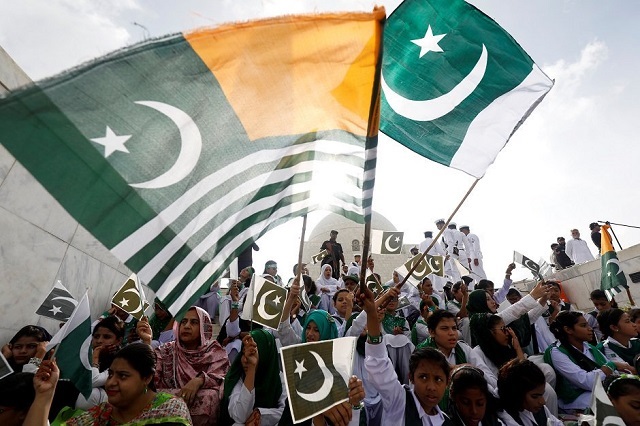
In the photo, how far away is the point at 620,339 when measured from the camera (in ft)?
15.0

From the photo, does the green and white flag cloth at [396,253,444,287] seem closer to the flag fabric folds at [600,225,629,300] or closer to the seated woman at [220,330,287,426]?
the flag fabric folds at [600,225,629,300]

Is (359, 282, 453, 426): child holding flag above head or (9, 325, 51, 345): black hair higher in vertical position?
(9, 325, 51, 345): black hair

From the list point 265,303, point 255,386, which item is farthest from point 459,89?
point 255,386

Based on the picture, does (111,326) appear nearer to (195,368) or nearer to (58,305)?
(58,305)

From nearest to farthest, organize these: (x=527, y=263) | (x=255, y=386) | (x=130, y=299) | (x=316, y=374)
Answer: (x=316, y=374) → (x=255, y=386) → (x=130, y=299) → (x=527, y=263)

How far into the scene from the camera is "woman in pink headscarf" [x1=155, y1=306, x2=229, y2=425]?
317cm

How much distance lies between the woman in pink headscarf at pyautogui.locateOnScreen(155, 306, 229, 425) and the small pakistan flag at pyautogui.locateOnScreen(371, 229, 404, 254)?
669 cm

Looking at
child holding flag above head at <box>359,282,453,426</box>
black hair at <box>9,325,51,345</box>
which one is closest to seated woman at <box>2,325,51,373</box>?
black hair at <box>9,325,51,345</box>

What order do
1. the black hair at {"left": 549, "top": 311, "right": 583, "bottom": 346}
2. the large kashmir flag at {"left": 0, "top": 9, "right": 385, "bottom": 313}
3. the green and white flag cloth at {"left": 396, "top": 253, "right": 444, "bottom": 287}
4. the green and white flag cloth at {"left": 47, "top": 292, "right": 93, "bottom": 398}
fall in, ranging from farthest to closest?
the green and white flag cloth at {"left": 396, "top": 253, "right": 444, "bottom": 287} < the black hair at {"left": 549, "top": 311, "right": 583, "bottom": 346} < the green and white flag cloth at {"left": 47, "top": 292, "right": 93, "bottom": 398} < the large kashmir flag at {"left": 0, "top": 9, "right": 385, "bottom": 313}

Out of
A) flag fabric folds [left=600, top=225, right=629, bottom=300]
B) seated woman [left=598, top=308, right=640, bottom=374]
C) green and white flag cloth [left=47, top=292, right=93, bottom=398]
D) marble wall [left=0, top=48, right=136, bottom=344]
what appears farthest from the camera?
flag fabric folds [left=600, top=225, right=629, bottom=300]

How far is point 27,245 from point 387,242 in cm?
753

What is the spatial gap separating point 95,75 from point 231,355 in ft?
13.7

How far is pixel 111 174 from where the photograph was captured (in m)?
1.57

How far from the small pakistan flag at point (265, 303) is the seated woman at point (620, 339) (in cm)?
380
